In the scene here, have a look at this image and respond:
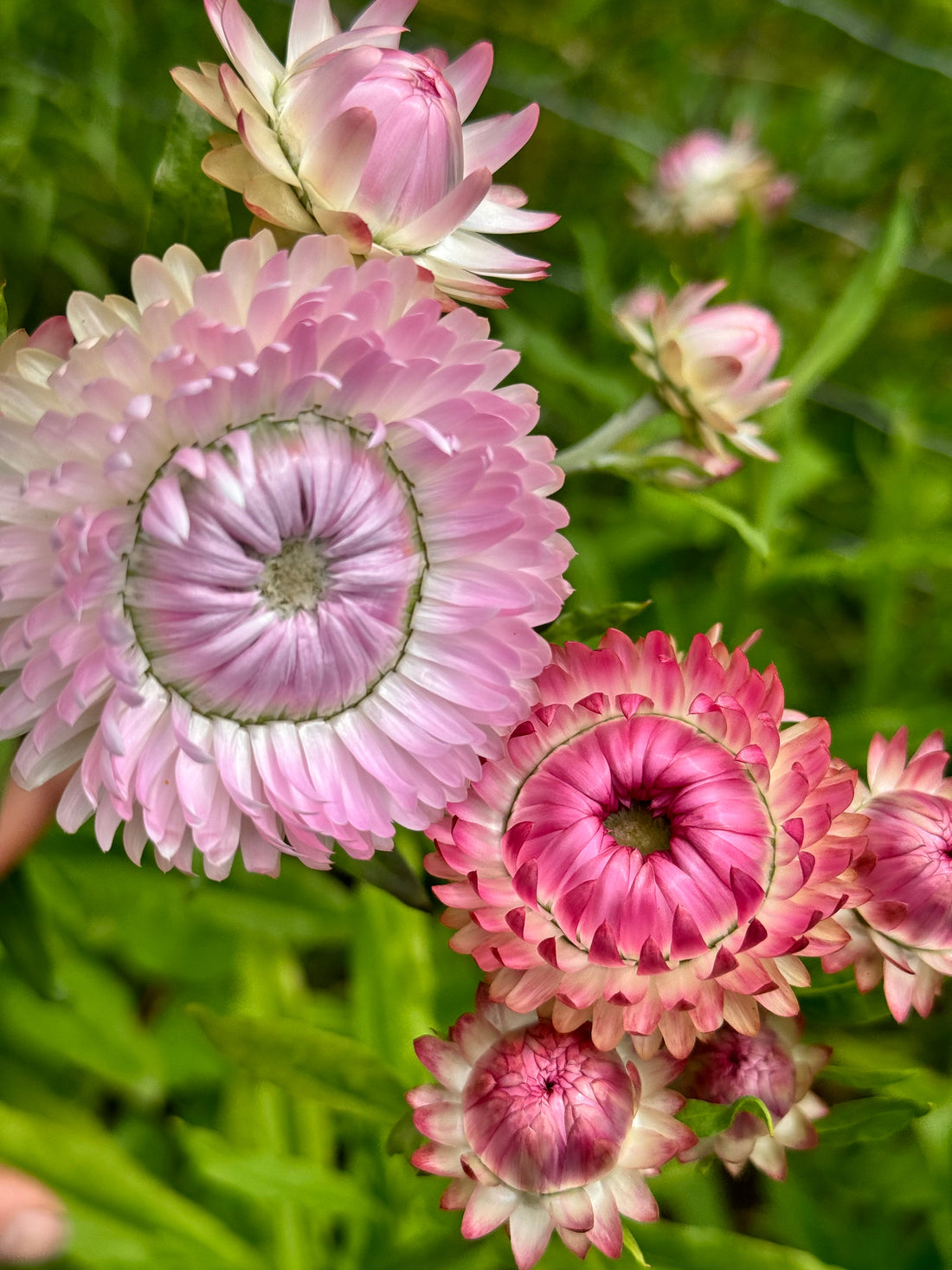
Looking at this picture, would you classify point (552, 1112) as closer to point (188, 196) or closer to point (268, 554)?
point (268, 554)

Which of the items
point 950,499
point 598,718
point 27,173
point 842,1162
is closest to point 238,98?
point 598,718

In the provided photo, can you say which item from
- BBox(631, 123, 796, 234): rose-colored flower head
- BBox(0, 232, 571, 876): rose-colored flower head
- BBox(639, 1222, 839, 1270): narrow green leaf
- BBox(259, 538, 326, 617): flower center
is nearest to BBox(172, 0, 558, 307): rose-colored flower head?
BBox(0, 232, 571, 876): rose-colored flower head

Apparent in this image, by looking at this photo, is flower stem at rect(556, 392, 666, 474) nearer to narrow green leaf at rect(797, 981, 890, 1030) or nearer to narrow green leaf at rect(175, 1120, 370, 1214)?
narrow green leaf at rect(797, 981, 890, 1030)

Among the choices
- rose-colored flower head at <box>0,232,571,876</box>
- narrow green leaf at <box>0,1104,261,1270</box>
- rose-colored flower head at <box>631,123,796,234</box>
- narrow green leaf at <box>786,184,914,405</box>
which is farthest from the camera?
rose-colored flower head at <box>631,123,796,234</box>

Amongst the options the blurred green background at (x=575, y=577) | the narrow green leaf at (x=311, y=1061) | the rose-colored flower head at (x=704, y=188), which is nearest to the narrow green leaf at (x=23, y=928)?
→ the blurred green background at (x=575, y=577)

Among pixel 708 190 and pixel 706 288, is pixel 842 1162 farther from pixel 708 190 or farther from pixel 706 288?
pixel 708 190

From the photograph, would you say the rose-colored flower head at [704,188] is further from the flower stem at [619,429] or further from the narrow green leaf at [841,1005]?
the narrow green leaf at [841,1005]

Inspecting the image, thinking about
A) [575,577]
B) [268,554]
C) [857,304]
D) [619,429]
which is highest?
[857,304]

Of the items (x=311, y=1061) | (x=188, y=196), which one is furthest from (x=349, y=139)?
(x=311, y=1061)
